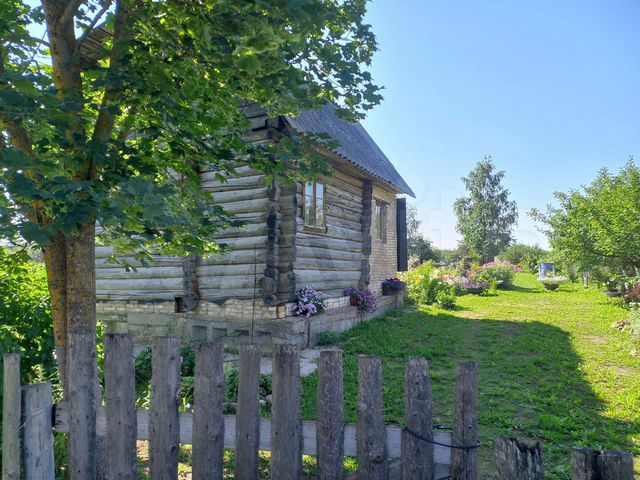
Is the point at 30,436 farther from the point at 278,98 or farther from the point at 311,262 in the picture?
the point at 311,262

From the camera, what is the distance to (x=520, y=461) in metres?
1.48

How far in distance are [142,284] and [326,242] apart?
12.6 ft

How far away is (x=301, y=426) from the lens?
6.94ft

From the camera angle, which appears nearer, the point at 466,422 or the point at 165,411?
the point at 466,422

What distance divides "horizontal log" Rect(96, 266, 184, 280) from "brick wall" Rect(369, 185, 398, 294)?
213 inches

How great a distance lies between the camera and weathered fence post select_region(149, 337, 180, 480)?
221 cm

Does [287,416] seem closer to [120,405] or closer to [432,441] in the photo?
[432,441]

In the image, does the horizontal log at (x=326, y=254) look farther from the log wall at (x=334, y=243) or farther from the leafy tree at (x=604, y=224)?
the leafy tree at (x=604, y=224)

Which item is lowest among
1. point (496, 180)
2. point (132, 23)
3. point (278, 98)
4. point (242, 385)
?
point (242, 385)

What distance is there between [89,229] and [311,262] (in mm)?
5874

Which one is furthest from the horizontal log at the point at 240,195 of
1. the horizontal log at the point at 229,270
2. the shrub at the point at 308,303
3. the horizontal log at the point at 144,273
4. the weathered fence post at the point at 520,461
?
the weathered fence post at the point at 520,461

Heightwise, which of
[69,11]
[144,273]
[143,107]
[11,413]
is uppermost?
[69,11]

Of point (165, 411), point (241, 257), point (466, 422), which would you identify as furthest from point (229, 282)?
point (466, 422)

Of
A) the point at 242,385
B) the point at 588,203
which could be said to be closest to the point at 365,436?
the point at 242,385
